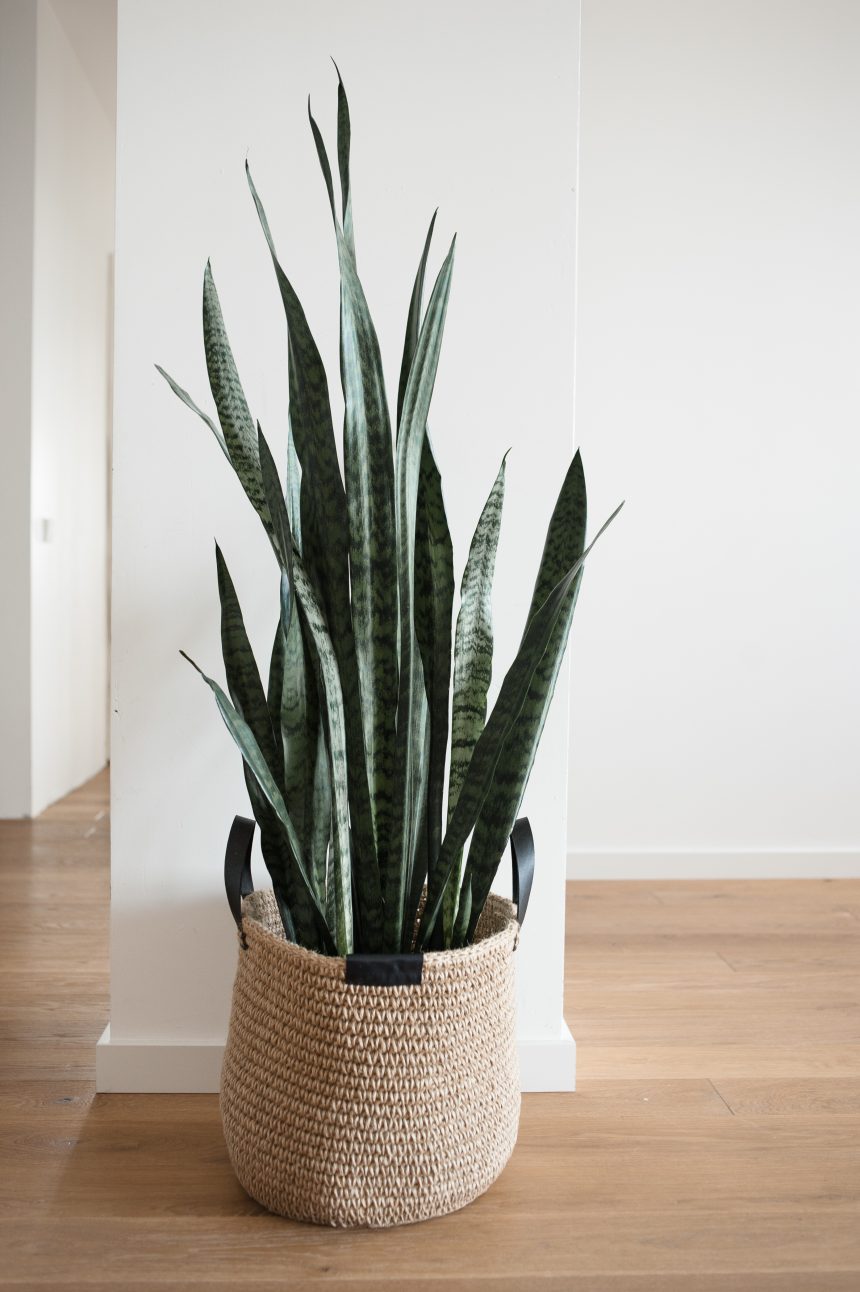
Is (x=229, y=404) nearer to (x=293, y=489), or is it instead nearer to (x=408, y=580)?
(x=293, y=489)

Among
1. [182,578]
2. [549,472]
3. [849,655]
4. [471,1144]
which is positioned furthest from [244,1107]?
[849,655]

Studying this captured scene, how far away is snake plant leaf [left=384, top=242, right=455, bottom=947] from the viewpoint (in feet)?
3.54

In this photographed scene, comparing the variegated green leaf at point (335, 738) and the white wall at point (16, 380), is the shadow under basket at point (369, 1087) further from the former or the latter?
the white wall at point (16, 380)

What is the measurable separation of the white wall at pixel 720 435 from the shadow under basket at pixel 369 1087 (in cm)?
156

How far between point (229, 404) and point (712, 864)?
6.31 ft

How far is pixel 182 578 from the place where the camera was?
1.41 m

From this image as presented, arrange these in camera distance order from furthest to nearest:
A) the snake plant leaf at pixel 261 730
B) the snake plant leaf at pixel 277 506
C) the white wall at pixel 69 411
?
1. the white wall at pixel 69 411
2. the snake plant leaf at pixel 261 730
3. the snake plant leaf at pixel 277 506

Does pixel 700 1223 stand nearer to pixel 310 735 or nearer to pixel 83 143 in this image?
pixel 310 735

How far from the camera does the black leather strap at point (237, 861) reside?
1218 mm

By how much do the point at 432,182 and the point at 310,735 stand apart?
2.38 feet

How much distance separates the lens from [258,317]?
140 centimetres

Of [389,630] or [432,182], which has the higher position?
[432,182]

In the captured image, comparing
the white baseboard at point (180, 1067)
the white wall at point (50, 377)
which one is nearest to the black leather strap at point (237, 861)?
the white baseboard at point (180, 1067)

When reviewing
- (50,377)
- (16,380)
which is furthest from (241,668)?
(50,377)
